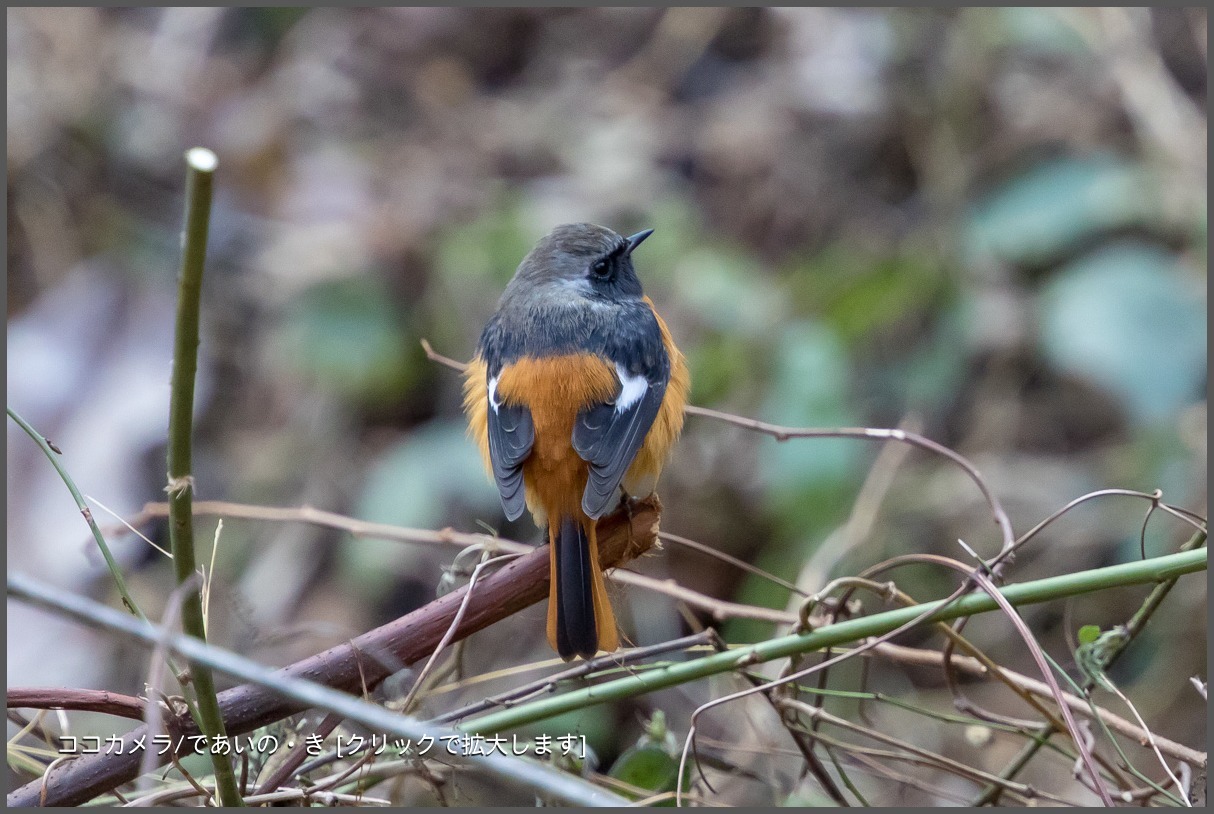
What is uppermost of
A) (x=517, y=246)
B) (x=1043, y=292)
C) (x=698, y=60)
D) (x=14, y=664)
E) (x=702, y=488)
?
(x=698, y=60)

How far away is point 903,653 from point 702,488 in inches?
108

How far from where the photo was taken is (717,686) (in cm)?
311

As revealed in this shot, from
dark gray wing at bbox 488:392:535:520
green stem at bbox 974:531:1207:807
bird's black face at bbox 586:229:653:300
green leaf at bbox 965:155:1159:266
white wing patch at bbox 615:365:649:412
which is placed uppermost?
green leaf at bbox 965:155:1159:266

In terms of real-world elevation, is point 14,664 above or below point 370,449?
below

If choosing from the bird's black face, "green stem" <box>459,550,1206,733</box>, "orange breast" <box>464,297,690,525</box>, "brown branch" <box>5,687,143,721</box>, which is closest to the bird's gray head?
the bird's black face

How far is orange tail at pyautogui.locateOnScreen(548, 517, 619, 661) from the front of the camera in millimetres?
2309

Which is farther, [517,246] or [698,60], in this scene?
[698,60]

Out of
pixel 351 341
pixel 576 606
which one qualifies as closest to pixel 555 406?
pixel 576 606

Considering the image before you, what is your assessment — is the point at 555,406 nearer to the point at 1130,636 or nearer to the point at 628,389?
the point at 628,389

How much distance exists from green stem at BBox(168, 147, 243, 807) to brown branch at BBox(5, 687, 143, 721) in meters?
0.22

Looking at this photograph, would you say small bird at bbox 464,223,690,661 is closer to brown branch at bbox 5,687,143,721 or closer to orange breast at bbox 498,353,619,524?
orange breast at bbox 498,353,619,524

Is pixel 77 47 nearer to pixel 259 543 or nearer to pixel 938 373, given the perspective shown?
pixel 259 543

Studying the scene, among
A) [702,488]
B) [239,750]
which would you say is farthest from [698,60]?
[239,750]

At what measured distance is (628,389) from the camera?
3039 millimetres
